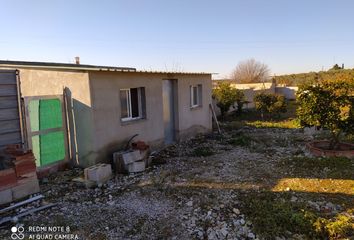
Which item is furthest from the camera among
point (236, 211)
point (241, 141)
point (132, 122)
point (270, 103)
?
point (270, 103)

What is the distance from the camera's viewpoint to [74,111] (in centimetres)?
754

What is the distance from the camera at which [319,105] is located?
8398 millimetres

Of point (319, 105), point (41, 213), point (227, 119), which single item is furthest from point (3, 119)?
point (227, 119)

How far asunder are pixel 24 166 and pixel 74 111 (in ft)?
7.26

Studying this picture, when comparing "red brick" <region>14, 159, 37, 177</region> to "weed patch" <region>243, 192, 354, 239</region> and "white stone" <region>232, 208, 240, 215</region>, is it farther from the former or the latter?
"weed patch" <region>243, 192, 354, 239</region>

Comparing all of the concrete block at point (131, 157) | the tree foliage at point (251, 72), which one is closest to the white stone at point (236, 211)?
the concrete block at point (131, 157)

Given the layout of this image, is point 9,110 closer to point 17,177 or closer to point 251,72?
point 17,177

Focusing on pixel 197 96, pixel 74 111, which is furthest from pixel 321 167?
pixel 74 111

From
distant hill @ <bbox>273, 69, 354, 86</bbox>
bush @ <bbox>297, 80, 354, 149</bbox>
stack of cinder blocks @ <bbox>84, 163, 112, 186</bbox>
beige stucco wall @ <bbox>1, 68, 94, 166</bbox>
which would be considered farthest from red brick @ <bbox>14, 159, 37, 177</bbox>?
distant hill @ <bbox>273, 69, 354, 86</bbox>

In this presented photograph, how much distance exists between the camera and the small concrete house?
243 inches

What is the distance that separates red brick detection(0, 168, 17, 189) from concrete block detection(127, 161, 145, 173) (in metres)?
2.62

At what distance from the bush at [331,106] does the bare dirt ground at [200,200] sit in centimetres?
108

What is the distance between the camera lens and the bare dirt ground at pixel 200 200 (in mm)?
4449

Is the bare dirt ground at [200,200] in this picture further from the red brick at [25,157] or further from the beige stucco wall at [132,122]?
the beige stucco wall at [132,122]
